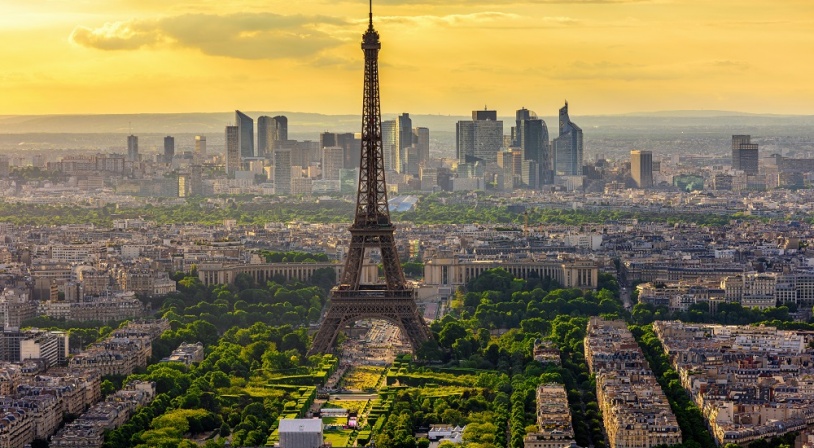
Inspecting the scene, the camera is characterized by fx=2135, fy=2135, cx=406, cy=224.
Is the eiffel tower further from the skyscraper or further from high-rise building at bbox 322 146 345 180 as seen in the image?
the skyscraper

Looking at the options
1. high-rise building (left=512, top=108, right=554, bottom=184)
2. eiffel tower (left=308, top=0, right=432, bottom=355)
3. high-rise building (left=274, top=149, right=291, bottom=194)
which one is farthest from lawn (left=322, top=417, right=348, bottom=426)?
high-rise building (left=512, top=108, right=554, bottom=184)

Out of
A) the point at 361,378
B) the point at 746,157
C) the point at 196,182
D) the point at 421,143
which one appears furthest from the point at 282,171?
the point at 361,378

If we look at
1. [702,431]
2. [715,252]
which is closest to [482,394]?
[702,431]

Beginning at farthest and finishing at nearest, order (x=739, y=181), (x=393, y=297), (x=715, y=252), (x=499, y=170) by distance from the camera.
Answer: (x=499, y=170), (x=739, y=181), (x=715, y=252), (x=393, y=297)

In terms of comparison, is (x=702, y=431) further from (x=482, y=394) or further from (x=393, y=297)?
(x=393, y=297)

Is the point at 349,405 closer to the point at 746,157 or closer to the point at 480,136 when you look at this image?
the point at 746,157

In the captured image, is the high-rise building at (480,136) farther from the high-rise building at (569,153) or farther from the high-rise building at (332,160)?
the high-rise building at (332,160)

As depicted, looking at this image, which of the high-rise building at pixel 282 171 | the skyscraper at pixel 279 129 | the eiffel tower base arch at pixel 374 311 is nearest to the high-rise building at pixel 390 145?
the skyscraper at pixel 279 129
